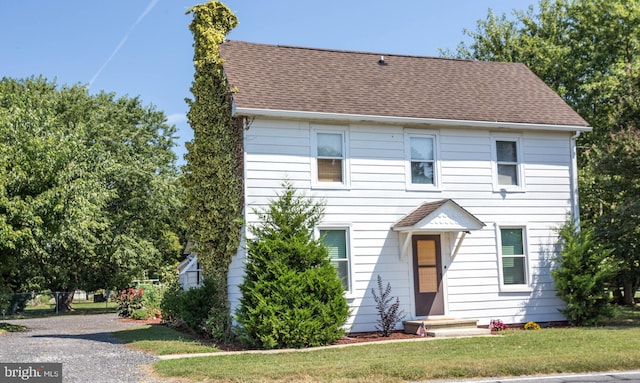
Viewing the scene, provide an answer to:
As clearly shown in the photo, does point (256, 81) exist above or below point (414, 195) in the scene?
above

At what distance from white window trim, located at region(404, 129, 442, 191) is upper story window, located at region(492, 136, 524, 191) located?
1.73 meters

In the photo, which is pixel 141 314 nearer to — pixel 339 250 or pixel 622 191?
pixel 339 250

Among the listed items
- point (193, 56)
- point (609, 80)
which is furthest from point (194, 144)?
point (609, 80)

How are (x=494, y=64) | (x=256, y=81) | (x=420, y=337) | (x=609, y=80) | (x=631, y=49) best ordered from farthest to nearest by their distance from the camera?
(x=631, y=49) < (x=609, y=80) < (x=494, y=64) < (x=256, y=81) < (x=420, y=337)

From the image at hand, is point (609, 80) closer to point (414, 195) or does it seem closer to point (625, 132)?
point (625, 132)

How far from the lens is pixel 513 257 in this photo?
18016 mm

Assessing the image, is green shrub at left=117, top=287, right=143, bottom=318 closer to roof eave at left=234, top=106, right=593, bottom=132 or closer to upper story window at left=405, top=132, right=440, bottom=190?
roof eave at left=234, top=106, right=593, bottom=132

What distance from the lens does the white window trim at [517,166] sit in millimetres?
18094

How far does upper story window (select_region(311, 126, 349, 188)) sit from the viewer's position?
1656cm

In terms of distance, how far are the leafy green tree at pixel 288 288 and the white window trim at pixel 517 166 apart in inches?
226

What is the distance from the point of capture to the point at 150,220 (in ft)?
122

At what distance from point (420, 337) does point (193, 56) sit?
978cm

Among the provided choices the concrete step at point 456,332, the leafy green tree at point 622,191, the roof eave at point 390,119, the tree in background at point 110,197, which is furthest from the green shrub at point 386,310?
the tree in background at point 110,197

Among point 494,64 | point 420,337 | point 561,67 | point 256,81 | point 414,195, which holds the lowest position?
point 420,337
